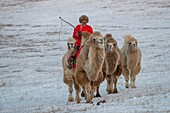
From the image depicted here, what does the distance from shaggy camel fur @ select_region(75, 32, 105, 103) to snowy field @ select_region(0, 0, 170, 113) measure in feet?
1.63

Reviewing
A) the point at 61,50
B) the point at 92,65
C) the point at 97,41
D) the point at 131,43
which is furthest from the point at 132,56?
the point at 61,50

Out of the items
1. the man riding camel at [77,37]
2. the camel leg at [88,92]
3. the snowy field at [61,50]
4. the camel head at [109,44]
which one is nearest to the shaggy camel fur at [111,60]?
the camel head at [109,44]

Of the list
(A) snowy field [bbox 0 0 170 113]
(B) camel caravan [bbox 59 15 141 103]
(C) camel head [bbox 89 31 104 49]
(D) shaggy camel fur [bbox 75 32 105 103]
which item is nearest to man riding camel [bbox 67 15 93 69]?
(B) camel caravan [bbox 59 15 141 103]

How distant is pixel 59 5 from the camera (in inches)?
3219

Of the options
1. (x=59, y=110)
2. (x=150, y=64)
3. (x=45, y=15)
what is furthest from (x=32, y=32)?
(x=59, y=110)

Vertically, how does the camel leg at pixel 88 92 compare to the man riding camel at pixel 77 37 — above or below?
below

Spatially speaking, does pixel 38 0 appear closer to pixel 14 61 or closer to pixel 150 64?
pixel 14 61

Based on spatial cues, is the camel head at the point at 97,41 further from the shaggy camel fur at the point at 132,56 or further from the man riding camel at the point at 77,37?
the shaggy camel fur at the point at 132,56

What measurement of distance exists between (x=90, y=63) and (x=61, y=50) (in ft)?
87.1

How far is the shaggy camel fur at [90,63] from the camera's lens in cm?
1216

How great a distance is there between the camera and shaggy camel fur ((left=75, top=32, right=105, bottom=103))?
12.2m

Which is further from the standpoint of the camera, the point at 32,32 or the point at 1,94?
the point at 32,32

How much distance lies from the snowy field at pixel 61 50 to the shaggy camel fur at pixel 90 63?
498mm

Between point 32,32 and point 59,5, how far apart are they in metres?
28.2
